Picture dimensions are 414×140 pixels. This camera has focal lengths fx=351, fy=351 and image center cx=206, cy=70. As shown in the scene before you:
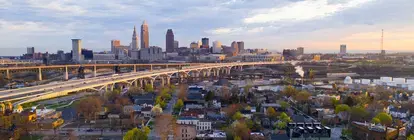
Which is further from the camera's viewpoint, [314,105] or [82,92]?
[82,92]

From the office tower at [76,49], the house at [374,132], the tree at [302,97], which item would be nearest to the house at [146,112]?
the tree at [302,97]

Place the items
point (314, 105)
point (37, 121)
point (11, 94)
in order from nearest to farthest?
1. point (37, 121)
2. point (314, 105)
3. point (11, 94)

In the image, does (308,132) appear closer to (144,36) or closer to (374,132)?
(374,132)

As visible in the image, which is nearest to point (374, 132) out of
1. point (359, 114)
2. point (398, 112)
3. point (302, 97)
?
point (359, 114)

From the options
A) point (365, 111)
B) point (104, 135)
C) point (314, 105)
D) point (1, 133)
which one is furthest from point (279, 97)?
point (1, 133)

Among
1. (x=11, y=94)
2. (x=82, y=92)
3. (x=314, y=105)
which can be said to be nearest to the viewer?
(x=314, y=105)

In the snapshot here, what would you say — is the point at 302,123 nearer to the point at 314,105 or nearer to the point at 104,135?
the point at 314,105
